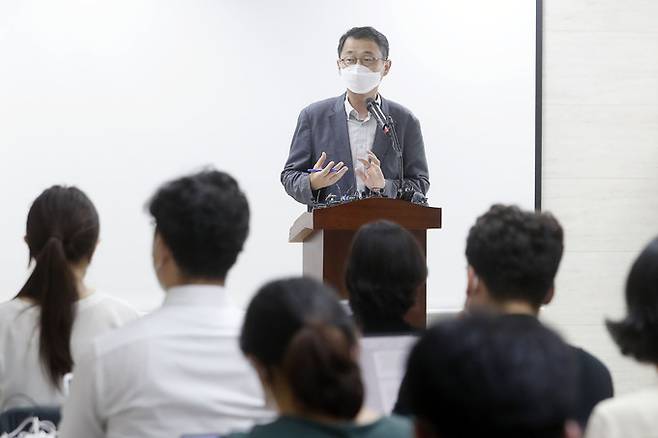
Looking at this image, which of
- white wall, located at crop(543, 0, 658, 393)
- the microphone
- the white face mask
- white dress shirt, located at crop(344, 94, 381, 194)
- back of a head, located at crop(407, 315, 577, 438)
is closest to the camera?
back of a head, located at crop(407, 315, 577, 438)

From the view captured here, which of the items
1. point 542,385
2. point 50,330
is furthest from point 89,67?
point 542,385

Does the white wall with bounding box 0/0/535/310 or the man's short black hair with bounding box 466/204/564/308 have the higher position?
the white wall with bounding box 0/0/535/310

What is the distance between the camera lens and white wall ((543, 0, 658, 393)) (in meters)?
5.23

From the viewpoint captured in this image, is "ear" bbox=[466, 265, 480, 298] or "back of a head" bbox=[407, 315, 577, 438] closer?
"back of a head" bbox=[407, 315, 577, 438]

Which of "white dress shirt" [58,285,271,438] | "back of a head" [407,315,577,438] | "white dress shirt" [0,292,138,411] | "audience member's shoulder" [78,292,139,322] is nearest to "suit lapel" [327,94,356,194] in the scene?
"audience member's shoulder" [78,292,139,322]

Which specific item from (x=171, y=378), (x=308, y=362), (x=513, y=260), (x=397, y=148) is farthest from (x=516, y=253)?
(x=397, y=148)

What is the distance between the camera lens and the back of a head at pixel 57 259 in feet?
7.23

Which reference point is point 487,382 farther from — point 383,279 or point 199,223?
point 383,279

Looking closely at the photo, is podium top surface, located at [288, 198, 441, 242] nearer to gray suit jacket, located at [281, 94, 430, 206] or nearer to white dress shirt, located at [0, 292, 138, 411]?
gray suit jacket, located at [281, 94, 430, 206]

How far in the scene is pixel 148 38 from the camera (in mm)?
4746

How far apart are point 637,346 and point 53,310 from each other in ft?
4.31

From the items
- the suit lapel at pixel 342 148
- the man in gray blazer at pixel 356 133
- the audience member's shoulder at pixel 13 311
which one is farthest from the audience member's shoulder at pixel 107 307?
the suit lapel at pixel 342 148

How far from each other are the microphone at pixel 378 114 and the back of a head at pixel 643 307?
209cm

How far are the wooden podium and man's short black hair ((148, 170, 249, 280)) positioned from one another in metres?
1.36
